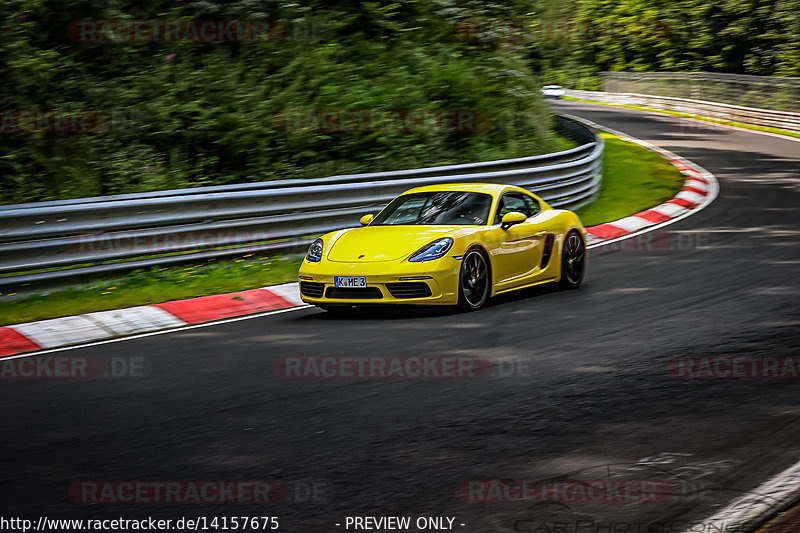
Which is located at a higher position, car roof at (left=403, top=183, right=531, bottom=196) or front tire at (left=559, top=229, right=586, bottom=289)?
car roof at (left=403, top=183, right=531, bottom=196)

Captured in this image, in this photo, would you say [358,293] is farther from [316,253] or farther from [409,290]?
[316,253]

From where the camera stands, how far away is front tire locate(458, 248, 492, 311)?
934 cm

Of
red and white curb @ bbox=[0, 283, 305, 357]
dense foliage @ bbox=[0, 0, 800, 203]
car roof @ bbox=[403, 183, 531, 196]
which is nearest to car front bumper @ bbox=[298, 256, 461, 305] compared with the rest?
red and white curb @ bbox=[0, 283, 305, 357]

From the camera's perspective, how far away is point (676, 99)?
4556 cm

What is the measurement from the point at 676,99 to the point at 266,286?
38022 millimetres

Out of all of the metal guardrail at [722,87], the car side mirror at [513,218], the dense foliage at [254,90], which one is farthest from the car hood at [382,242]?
the metal guardrail at [722,87]

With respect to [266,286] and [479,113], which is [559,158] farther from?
[266,286]

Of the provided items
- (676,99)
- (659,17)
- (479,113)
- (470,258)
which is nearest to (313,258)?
(470,258)

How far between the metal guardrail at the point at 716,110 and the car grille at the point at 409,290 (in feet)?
95.6

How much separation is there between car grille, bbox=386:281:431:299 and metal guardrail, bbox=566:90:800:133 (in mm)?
29141

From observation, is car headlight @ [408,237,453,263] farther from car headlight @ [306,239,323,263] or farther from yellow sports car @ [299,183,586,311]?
car headlight @ [306,239,323,263]

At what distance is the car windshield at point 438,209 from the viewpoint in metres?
10.1

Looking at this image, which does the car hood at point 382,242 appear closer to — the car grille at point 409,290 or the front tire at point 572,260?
the car grille at point 409,290

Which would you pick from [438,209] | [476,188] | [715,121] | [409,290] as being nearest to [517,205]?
[476,188]
